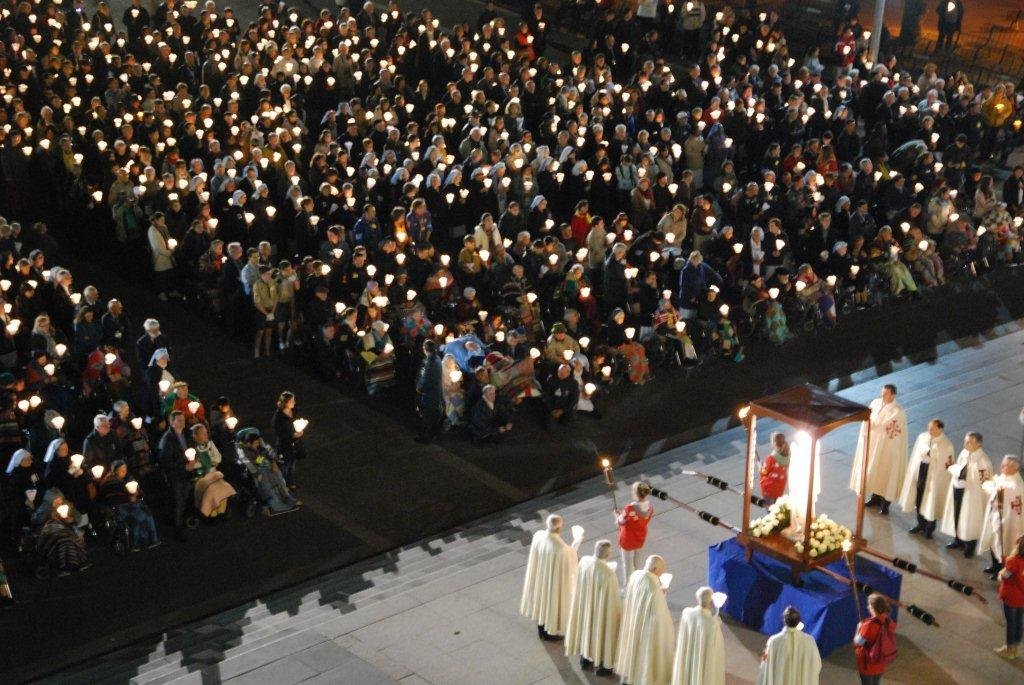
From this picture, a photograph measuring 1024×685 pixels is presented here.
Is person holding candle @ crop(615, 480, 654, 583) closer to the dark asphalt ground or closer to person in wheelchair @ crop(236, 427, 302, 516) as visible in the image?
the dark asphalt ground

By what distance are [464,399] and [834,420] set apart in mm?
5858

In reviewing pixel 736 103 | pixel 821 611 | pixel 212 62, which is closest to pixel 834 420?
pixel 821 611

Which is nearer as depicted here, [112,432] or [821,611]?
[821,611]

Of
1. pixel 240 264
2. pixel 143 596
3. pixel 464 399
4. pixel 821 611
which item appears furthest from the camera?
pixel 240 264

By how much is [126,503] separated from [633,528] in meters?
5.38

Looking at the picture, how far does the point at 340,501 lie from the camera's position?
1733cm

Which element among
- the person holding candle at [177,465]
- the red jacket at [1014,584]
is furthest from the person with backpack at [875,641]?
the person holding candle at [177,465]

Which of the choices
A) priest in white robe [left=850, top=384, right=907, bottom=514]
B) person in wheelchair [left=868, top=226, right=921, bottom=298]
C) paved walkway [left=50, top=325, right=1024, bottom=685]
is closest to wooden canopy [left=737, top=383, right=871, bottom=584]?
paved walkway [left=50, top=325, right=1024, bottom=685]

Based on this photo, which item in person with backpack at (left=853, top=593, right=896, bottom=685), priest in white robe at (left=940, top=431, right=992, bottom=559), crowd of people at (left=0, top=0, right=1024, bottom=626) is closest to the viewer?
person with backpack at (left=853, top=593, right=896, bottom=685)

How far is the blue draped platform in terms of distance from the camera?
14.2m

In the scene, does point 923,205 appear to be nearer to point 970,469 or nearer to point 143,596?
point 970,469

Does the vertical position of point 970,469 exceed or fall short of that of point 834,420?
it falls short

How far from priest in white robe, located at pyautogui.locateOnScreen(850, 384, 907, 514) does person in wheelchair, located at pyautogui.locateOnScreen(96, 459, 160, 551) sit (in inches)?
311

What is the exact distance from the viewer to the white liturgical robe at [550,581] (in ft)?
46.5
